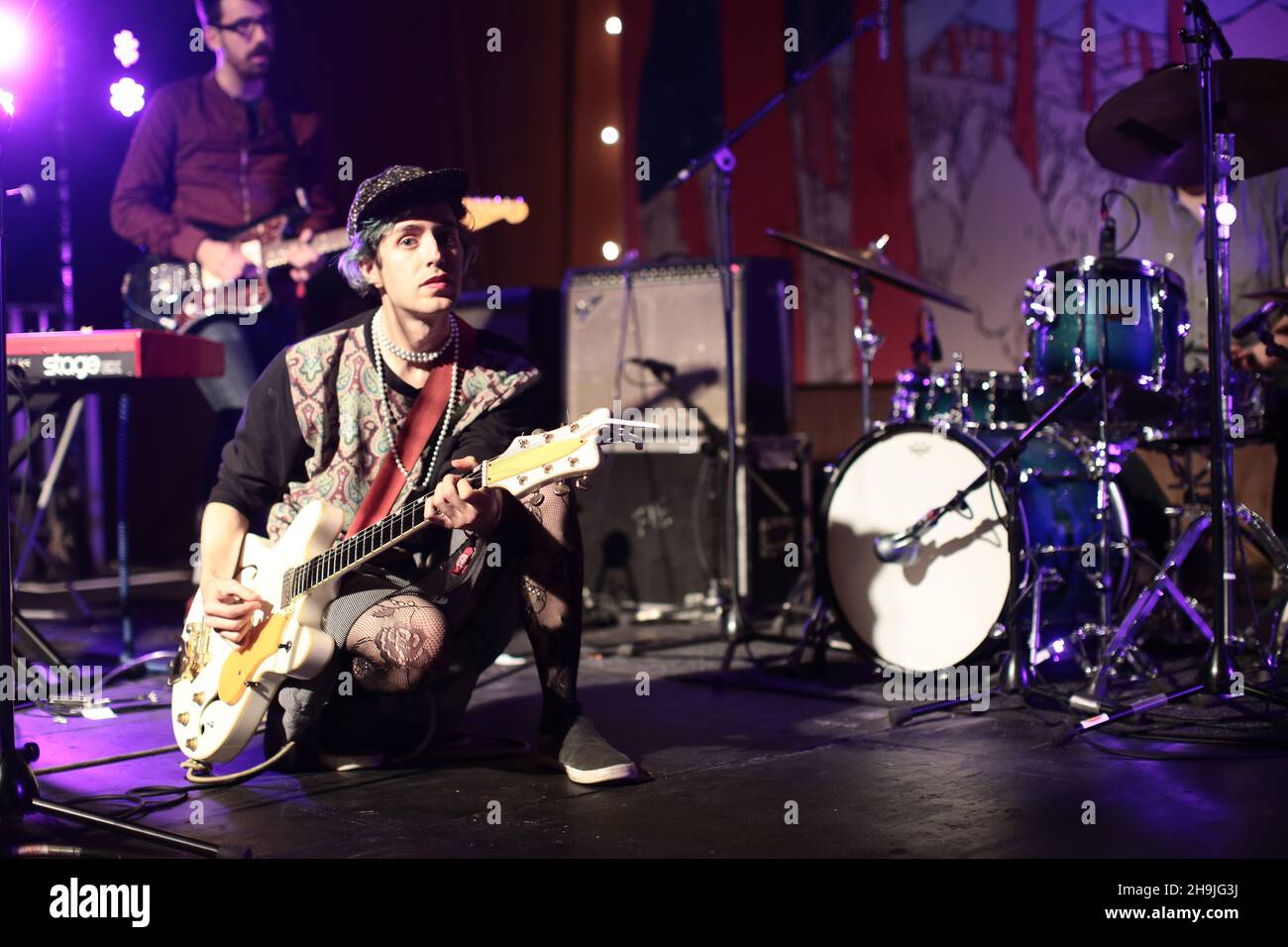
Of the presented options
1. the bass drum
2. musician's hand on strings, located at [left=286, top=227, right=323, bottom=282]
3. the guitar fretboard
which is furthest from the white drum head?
musician's hand on strings, located at [left=286, top=227, right=323, bottom=282]

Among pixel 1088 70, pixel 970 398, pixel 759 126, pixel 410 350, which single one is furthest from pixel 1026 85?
pixel 410 350

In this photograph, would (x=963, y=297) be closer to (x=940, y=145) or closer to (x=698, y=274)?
(x=940, y=145)

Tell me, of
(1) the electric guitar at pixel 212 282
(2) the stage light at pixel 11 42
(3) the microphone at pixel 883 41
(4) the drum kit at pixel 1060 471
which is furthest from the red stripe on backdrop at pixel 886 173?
(2) the stage light at pixel 11 42

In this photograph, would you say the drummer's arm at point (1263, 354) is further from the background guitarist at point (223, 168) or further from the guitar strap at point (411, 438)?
the background guitarist at point (223, 168)

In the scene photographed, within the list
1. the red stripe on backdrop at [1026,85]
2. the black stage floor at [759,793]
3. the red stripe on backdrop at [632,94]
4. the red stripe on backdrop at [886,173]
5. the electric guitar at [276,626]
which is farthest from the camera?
the red stripe on backdrop at [632,94]

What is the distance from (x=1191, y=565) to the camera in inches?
199

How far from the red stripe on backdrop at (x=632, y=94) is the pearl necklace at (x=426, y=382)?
15.5 ft

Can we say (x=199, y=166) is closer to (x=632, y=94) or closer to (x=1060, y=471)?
(x=632, y=94)

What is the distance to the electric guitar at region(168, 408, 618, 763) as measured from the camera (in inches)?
118

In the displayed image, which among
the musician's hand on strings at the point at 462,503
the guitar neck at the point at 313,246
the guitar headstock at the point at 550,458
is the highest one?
the guitar neck at the point at 313,246

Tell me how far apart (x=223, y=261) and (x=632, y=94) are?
3.33m

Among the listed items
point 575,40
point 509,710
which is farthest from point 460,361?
point 575,40

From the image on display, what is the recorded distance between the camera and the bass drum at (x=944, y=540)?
4.26m

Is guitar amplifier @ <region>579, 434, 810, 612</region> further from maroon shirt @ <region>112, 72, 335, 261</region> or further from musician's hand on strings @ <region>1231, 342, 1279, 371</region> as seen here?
musician's hand on strings @ <region>1231, 342, 1279, 371</region>
